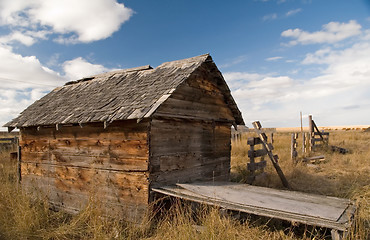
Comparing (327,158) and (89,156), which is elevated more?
(89,156)

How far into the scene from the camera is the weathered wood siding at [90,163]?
6035mm

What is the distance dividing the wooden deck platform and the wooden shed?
2.85 feet

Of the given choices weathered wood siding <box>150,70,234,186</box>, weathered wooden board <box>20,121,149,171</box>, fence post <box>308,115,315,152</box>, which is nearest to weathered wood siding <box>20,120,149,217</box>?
weathered wooden board <box>20,121,149,171</box>

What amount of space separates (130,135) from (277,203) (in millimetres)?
3574

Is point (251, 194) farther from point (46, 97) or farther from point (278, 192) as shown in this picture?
point (46, 97)

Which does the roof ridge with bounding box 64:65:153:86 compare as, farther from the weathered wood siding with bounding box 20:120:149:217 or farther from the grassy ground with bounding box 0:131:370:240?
the grassy ground with bounding box 0:131:370:240

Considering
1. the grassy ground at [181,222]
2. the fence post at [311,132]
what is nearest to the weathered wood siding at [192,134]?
the grassy ground at [181,222]

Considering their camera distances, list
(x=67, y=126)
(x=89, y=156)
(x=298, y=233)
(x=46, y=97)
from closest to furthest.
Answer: (x=298, y=233) < (x=89, y=156) < (x=67, y=126) < (x=46, y=97)

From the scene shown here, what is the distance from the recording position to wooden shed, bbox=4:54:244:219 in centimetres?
605

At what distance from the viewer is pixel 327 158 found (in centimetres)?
1484

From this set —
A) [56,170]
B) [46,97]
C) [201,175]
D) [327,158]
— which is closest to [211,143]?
[201,175]

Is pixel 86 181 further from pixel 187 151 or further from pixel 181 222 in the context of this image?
pixel 181 222

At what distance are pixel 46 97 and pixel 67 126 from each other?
3.93 meters

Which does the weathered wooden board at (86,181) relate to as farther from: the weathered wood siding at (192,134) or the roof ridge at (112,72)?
the roof ridge at (112,72)
